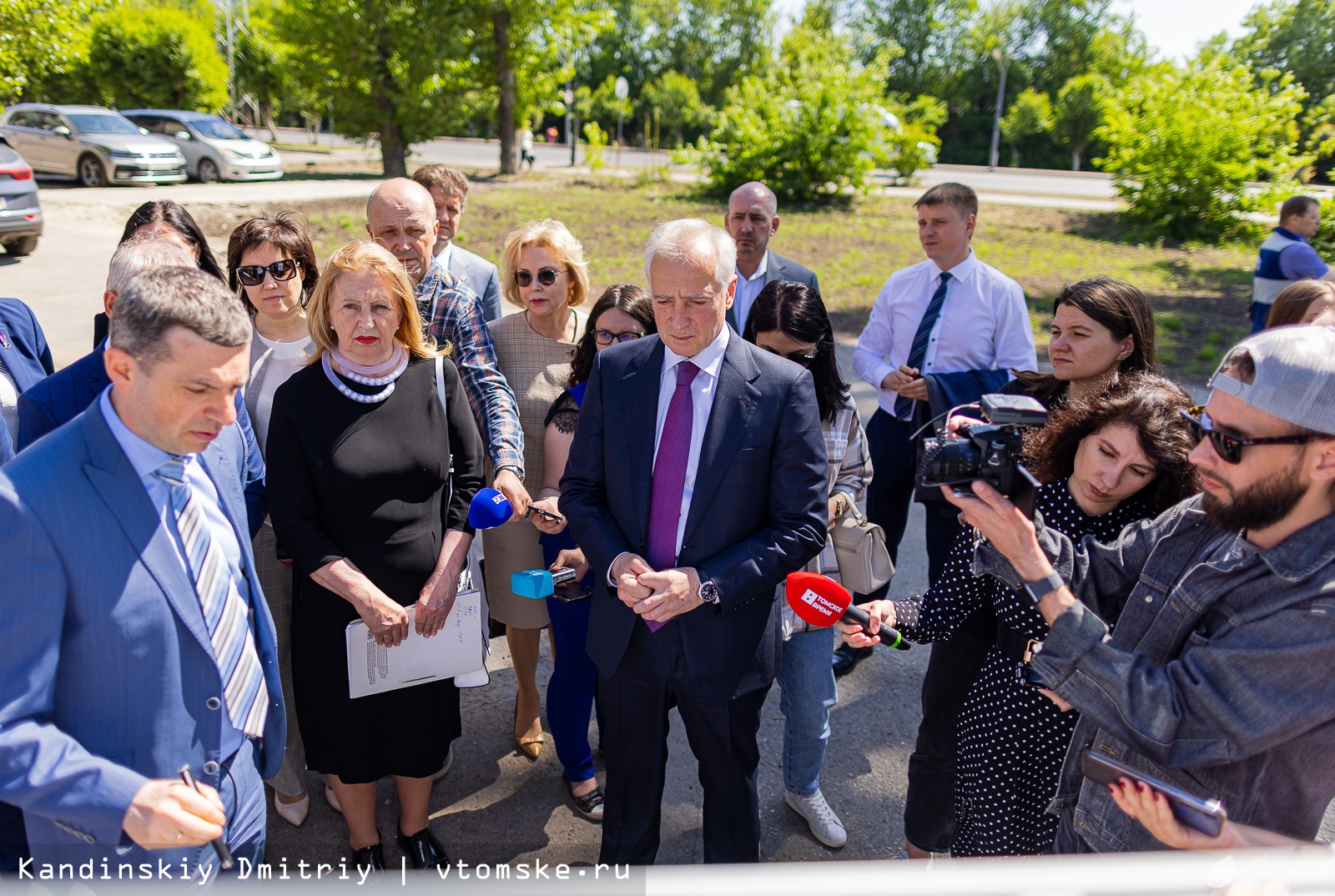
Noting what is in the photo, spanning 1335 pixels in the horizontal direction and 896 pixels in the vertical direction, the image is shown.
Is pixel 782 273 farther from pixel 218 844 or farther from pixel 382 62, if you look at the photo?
pixel 382 62

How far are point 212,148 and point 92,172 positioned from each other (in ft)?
8.01

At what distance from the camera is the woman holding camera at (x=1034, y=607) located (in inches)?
92.4

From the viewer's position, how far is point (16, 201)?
36.2ft

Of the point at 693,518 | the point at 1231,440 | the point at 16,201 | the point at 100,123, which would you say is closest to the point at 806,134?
the point at 16,201

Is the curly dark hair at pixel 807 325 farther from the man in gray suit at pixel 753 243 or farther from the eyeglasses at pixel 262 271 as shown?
the eyeglasses at pixel 262 271

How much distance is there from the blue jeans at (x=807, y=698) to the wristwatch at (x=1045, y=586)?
1.40 metres

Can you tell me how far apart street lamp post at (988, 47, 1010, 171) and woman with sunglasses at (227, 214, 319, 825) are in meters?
36.4

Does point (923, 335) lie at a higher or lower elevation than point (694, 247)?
lower

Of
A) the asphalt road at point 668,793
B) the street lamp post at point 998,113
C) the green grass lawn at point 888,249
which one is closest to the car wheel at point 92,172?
the green grass lawn at point 888,249

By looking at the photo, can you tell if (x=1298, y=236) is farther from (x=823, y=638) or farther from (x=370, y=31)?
(x=370, y=31)

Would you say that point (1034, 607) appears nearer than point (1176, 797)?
No

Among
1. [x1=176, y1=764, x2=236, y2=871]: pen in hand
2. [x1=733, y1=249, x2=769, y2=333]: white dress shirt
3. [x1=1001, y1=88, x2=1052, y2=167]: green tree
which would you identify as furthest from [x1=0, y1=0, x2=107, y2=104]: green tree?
[x1=1001, y1=88, x2=1052, y2=167]: green tree

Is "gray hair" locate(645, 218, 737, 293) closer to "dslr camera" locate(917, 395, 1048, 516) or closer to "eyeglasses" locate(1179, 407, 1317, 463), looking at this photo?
"dslr camera" locate(917, 395, 1048, 516)

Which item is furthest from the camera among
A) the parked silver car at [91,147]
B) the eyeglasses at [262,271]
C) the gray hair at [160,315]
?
the parked silver car at [91,147]
